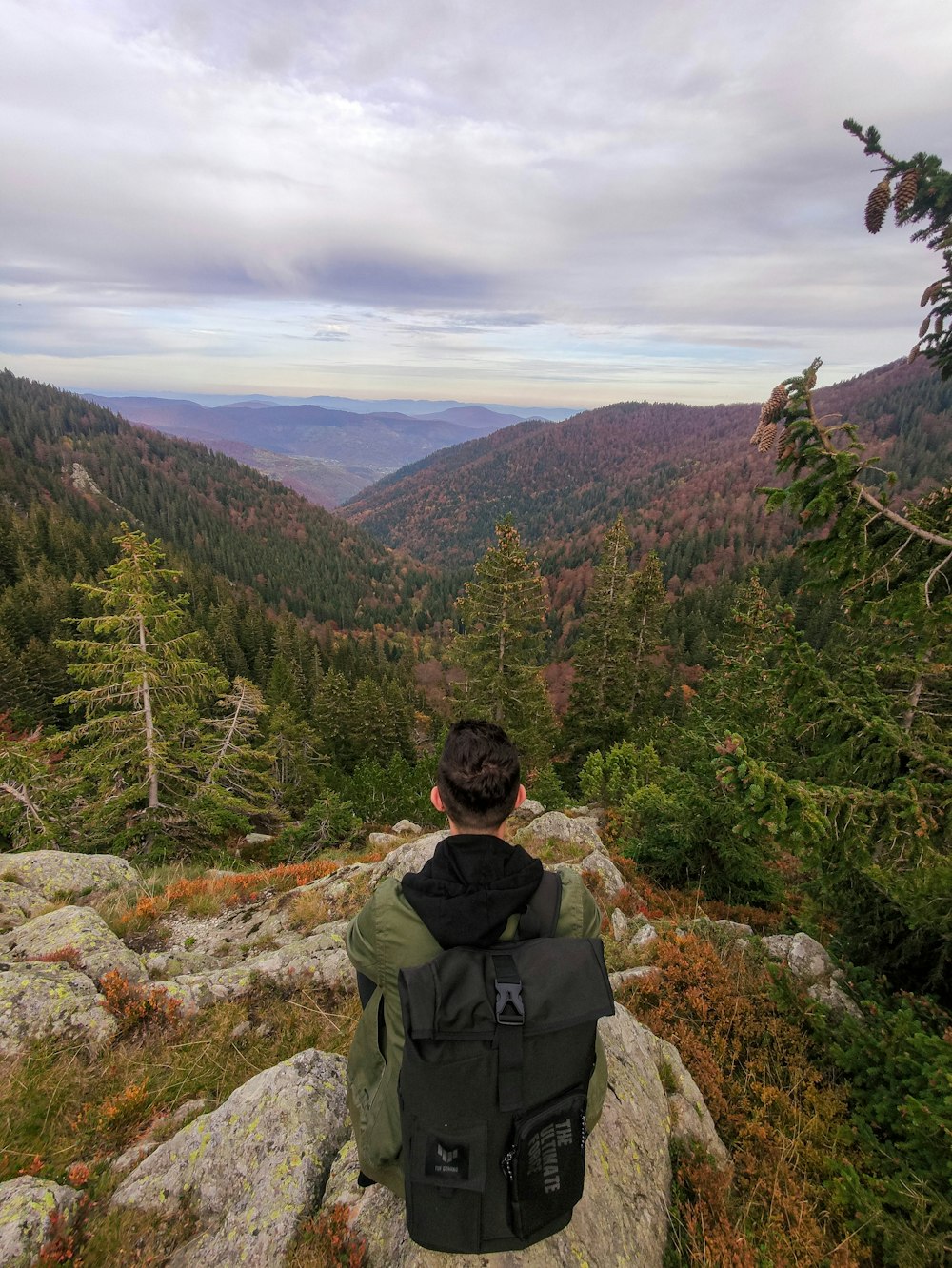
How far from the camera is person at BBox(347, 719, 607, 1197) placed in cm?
258

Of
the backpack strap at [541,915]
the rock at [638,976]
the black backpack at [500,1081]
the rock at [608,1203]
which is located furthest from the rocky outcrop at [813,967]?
the backpack strap at [541,915]

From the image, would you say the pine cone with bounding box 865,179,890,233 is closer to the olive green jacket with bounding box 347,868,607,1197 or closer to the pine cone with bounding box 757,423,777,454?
the pine cone with bounding box 757,423,777,454

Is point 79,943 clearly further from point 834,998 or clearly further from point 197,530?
point 197,530

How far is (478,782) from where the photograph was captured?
9.25ft

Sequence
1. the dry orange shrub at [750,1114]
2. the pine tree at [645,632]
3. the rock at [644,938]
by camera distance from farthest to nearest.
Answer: the pine tree at [645,632] → the rock at [644,938] → the dry orange shrub at [750,1114]

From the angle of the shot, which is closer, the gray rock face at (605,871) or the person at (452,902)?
the person at (452,902)

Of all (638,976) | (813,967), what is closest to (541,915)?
(638,976)

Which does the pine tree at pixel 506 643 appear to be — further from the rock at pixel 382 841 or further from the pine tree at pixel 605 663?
the rock at pixel 382 841

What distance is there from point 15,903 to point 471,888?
31.9 feet

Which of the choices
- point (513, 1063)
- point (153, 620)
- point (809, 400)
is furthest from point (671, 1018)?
point (153, 620)

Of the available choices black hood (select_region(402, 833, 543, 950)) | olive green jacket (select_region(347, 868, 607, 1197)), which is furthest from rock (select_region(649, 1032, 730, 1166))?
black hood (select_region(402, 833, 543, 950))

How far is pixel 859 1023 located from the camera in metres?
5.29

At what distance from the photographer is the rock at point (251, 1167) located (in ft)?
11.3

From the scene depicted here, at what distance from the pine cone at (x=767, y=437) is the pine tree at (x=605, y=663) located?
20964mm
